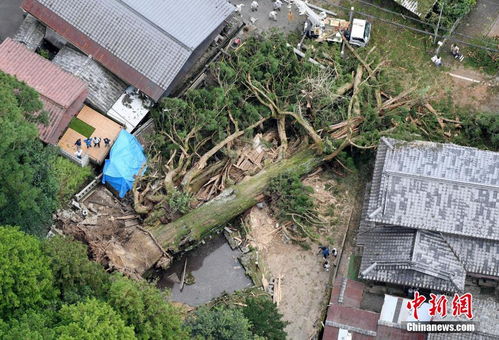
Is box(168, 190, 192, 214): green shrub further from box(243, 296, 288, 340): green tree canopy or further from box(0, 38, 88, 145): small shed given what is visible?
box(0, 38, 88, 145): small shed

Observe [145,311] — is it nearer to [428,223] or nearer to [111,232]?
[111,232]

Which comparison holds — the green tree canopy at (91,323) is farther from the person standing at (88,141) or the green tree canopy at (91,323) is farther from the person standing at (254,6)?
the person standing at (254,6)

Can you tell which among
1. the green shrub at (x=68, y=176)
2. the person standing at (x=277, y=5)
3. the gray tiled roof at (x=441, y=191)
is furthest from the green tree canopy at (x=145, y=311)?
the person standing at (x=277, y=5)

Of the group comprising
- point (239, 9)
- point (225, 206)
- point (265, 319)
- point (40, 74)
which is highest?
point (239, 9)

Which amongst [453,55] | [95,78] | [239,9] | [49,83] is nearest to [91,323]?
[49,83]

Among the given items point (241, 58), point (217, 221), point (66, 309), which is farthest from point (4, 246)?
point (241, 58)

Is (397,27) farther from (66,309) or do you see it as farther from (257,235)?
(66,309)
